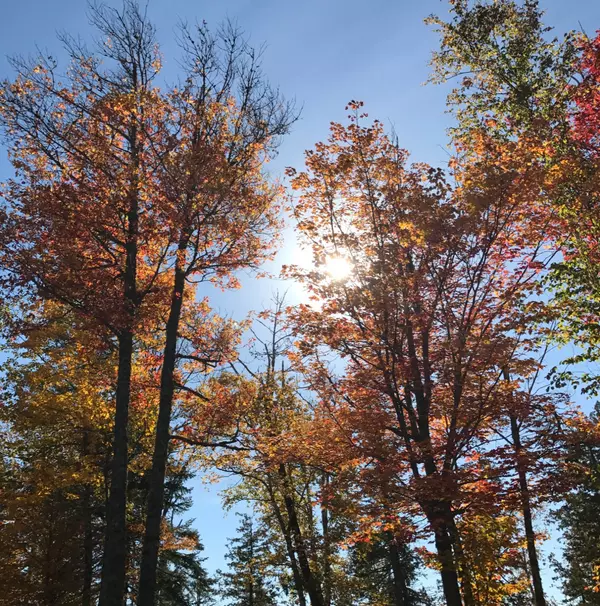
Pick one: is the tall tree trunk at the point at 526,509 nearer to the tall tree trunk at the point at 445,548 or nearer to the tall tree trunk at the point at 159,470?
the tall tree trunk at the point at 445,548

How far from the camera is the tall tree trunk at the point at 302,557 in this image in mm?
15695

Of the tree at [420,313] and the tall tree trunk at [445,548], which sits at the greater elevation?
the tree at [420,313]

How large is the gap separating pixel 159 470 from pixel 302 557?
8829mm

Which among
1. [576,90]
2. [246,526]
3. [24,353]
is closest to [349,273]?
[576,90]

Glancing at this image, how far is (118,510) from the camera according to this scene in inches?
382

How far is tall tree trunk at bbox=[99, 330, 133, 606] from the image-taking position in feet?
29.5

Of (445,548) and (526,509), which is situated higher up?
(526,509)

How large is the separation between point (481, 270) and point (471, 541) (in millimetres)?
5700

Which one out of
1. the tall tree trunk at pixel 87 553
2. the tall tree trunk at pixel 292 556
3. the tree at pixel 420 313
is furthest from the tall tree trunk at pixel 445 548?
the tall tree trunk at pixel 87 553

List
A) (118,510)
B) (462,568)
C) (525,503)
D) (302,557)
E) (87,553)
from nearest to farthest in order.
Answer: (525,503)
(118,510)
(462,568)
(302,557)
(87,553)

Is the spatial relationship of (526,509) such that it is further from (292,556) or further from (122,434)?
(292,556)

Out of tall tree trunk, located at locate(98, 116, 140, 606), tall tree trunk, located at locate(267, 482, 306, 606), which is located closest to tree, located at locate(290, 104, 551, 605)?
tall tree trunk, located at locate(98, 116, 140, 606)

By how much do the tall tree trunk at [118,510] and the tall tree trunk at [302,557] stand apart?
667 centimetres

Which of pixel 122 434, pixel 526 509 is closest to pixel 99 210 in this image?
pixel 122 434
